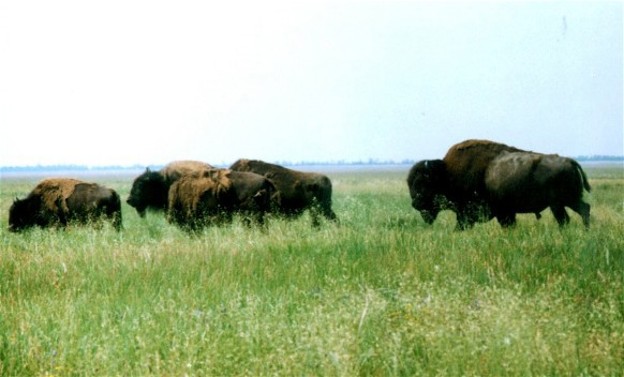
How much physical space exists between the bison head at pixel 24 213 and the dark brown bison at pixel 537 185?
32.5 feet

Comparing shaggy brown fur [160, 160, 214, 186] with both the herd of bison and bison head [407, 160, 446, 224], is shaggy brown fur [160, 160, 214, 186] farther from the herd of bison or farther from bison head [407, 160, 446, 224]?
bison head [407, 160, 446, 224]

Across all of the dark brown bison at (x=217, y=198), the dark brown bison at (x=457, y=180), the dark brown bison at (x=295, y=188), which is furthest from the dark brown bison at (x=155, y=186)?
the dark brown bison at (x=457, y=180)

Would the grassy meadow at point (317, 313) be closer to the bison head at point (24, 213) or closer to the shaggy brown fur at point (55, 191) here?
the shaggy brown fur at point (55, 191)

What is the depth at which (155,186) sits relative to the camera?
12898 mm

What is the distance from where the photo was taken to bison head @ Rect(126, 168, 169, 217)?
12680mm

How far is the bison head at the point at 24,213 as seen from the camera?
13.5 metres

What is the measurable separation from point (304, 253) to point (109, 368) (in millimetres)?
3475

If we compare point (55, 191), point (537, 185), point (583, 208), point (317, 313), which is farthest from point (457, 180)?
point (55, 191)

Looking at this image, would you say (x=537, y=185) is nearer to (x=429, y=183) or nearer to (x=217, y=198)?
(x=429, y=183)

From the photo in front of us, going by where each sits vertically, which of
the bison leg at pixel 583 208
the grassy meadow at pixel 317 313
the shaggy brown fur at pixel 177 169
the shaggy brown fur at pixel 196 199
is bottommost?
the bison leg at pixel 583 208

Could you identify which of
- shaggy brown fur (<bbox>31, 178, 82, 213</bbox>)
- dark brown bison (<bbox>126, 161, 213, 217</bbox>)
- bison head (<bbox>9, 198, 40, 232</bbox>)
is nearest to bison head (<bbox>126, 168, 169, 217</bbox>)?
dark brown bison (<bbox>126, 161, 213, 217</bbox>)

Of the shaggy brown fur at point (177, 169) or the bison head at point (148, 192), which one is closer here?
the bison head at point (148, 192)

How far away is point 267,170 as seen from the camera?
13.4 metres

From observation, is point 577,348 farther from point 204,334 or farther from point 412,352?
point 204,334
